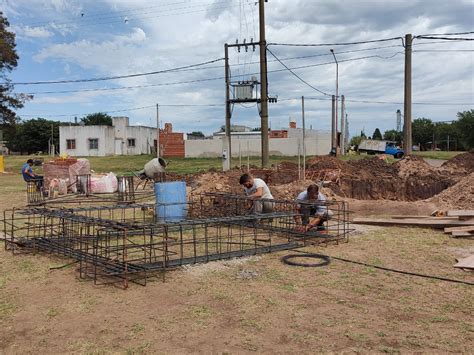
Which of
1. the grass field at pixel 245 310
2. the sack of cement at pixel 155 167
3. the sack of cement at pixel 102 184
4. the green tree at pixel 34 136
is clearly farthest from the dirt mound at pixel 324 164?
the green tree at pixel 34 136

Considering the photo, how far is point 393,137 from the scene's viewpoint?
4205 inches

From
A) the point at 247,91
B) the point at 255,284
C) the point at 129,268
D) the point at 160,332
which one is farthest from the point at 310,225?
the point at 247,91

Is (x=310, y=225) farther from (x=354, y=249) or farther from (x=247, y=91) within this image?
(x=247, y=91)

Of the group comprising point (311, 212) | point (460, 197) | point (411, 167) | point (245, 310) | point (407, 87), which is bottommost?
point (245, 310)

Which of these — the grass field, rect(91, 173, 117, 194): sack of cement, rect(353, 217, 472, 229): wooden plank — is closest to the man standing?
rect(353, 217, 472, 229): wooden plank

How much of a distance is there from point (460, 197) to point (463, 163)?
31.1 ft

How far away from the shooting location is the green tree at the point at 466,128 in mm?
75375

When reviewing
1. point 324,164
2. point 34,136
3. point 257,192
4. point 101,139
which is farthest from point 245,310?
point 34,136

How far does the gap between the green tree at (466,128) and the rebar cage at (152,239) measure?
73.1 meters

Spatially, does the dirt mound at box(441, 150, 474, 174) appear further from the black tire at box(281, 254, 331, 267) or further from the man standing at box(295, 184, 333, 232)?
the black tire at box(281, 254, 331, 267)

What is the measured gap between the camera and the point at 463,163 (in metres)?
22.6

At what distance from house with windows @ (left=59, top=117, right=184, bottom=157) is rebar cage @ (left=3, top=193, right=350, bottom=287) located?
47.1m

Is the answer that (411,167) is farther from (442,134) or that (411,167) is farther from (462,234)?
(442,134)

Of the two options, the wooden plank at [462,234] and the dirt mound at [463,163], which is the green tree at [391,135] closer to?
the dirt mound at [463,163]
